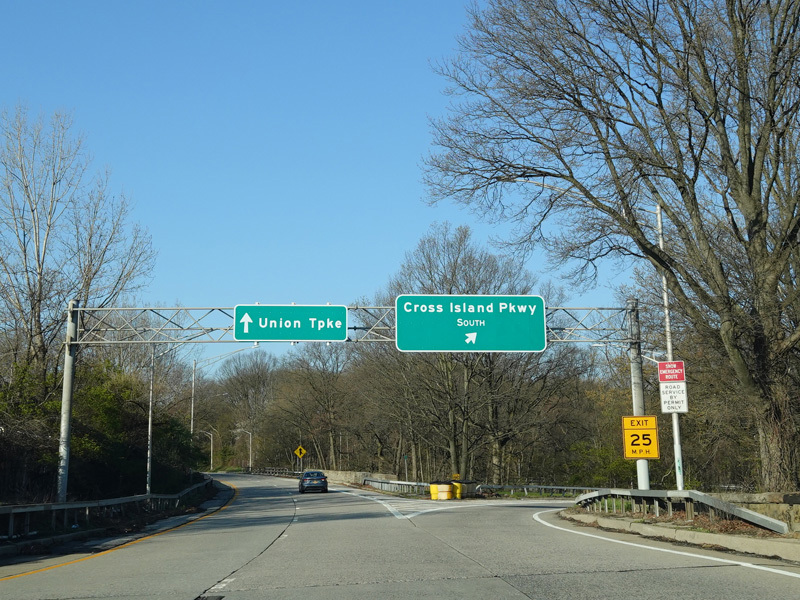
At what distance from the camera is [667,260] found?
18.1 meters

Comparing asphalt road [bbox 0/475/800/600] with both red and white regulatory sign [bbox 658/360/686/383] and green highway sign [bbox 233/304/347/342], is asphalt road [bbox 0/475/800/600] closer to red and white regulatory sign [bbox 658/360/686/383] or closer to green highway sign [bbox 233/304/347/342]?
red and white regulatory sign [bbox 658/360/686/383]

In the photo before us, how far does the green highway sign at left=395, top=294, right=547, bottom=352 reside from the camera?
24719 millimetres

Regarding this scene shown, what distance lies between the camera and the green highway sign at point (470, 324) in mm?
24719

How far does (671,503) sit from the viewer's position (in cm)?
1812

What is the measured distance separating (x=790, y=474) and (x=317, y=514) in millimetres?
17248

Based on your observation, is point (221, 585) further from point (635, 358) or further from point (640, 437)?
point (635, 358)

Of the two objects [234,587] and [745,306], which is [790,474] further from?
[234,587]

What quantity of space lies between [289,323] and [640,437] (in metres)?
11.0

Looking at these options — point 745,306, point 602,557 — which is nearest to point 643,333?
point 745,306

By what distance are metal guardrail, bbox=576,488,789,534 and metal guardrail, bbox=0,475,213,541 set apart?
44.9 ft

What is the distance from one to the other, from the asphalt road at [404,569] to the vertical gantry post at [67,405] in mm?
4863

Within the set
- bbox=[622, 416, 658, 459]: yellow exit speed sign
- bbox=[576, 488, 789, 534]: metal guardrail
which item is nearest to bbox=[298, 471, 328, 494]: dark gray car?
bbox=[576, 488, 789, 534]: metal guardrail

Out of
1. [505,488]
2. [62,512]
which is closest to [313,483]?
[505,488]

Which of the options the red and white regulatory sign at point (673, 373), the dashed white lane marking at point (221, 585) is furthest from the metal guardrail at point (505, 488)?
the dashed white lane marking at point (221, 585)
